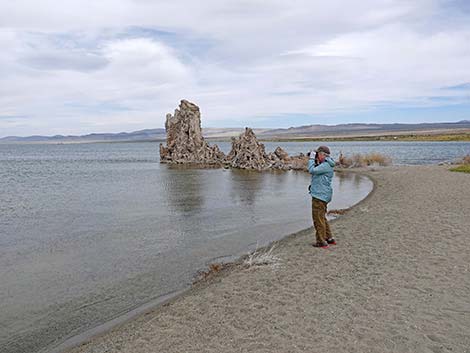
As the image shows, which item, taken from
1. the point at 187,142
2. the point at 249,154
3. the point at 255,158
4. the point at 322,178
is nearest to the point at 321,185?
the point at 322,178

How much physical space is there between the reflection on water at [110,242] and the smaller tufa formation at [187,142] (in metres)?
33.0

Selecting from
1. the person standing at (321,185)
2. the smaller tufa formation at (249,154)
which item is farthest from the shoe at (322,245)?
the smaller tufa formation at (249,154)

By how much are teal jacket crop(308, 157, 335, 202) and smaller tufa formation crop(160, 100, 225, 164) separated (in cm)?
4908

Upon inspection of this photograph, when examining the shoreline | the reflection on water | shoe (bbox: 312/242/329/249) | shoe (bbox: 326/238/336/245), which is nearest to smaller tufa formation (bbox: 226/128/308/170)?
the reflection on water

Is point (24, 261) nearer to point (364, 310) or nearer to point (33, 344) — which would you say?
point (33, 344)

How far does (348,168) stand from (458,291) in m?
37.8

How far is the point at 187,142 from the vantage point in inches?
2470

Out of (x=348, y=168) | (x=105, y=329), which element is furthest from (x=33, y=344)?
(x=348, y=168)

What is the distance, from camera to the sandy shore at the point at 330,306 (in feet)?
18.8

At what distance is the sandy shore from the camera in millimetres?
5730

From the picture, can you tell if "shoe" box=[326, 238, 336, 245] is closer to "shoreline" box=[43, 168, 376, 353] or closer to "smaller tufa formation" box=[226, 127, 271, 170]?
"shoreline" box=[43, 168, 376, 353]

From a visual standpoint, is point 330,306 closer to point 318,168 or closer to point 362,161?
point 318,168

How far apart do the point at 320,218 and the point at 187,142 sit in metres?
53.5

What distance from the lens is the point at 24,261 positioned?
1151 cm
